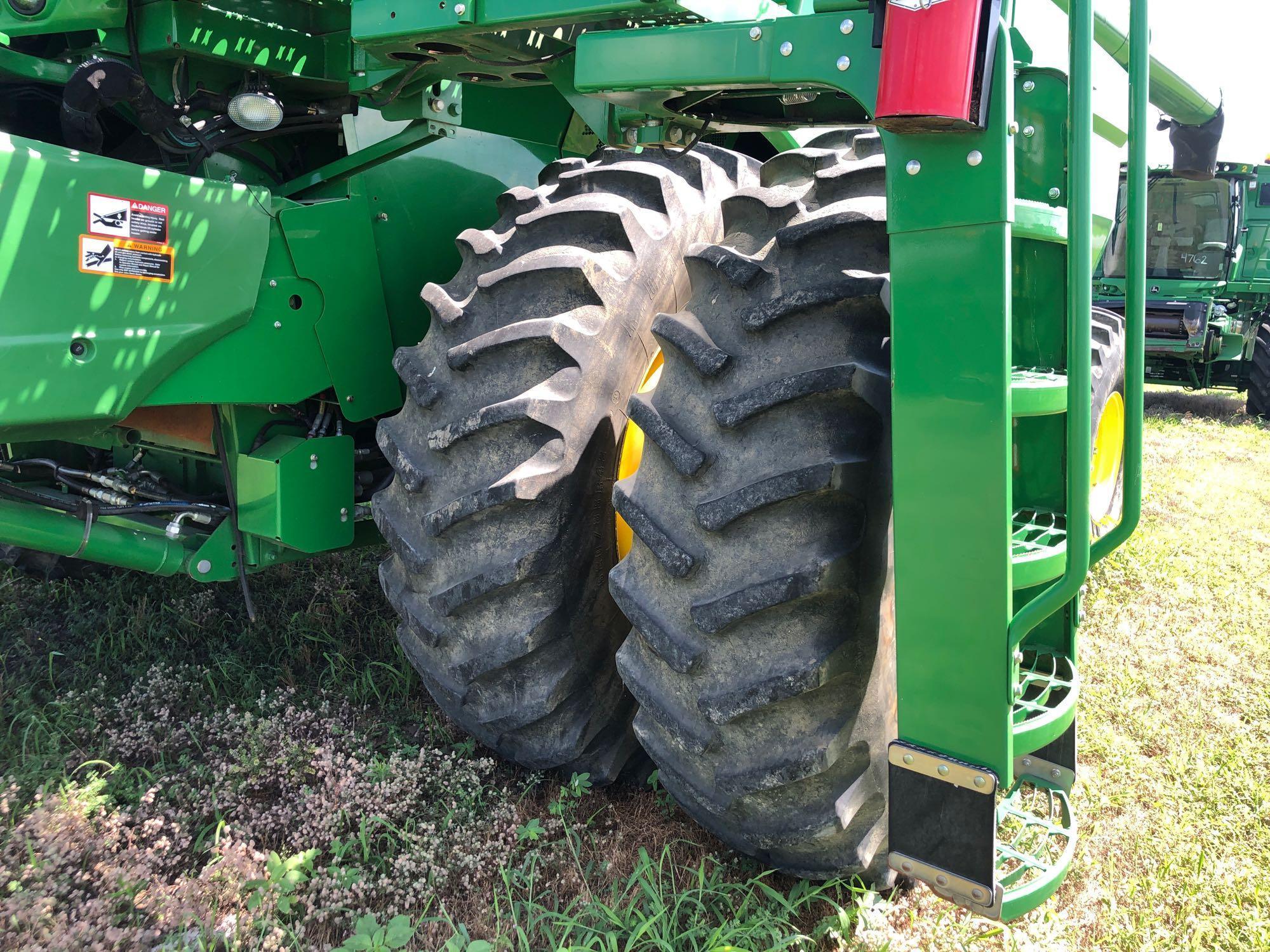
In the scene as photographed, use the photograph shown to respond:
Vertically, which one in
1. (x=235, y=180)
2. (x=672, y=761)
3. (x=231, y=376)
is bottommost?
(x=672, y=761)

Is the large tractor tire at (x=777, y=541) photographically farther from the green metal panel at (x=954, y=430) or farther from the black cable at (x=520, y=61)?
the black cable at (x=520, y=61)

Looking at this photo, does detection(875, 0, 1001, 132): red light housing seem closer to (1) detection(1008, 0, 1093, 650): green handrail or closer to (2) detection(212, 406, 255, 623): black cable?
(1) detection(1008, 0, 1093, 650): green handrail

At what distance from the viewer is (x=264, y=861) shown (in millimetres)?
1989

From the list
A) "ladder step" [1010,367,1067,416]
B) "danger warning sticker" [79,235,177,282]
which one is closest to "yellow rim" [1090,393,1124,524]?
"ladder step" [1010,367,1067,416]

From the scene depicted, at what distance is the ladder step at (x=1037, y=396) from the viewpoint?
1.50 metres

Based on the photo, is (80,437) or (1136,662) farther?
(1136,662)

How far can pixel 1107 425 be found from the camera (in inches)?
149

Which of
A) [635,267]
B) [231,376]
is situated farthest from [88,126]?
[635,267]

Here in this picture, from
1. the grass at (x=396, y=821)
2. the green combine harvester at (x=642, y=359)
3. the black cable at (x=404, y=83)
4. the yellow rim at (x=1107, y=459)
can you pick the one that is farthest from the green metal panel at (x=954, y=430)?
the yellow rim at (x=1107, y=459)

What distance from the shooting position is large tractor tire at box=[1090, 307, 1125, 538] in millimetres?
3545

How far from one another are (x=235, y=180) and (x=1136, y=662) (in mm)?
3147

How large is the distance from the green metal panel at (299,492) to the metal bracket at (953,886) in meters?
1.53

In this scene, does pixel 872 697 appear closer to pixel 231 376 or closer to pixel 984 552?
pixel 984 552

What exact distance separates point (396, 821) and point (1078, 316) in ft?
5.75
